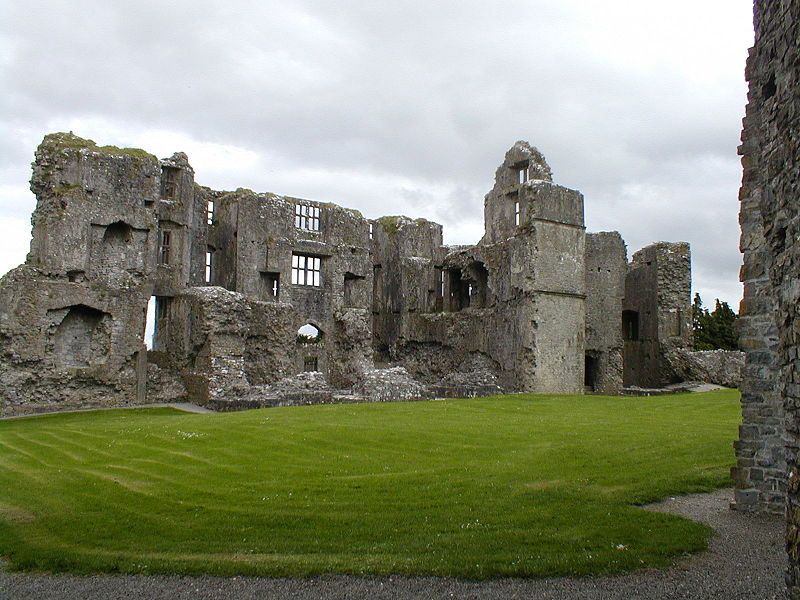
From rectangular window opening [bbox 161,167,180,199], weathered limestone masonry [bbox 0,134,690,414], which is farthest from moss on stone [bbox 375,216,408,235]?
rectangular window opening [bbox 161,167,180,199]

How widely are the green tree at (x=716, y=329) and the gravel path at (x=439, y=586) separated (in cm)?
3966

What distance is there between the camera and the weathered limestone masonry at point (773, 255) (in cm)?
470

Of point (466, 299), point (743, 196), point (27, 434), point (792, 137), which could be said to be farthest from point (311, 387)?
point (792, 137)

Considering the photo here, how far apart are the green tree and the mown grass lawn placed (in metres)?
30.9

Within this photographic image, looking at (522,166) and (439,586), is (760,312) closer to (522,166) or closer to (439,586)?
(439,586)

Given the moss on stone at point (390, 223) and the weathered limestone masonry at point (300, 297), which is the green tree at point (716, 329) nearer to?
the weathered limestone masonry at point (300, 297)

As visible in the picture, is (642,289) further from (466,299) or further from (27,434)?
(27,434)

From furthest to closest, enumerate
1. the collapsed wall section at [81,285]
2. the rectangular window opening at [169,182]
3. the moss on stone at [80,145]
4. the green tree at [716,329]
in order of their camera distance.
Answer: the green tree at [716,329] → the rectangular window opening at [169,182] → the moss on stone at [80,145] → the collapsed wall section at [81,285]

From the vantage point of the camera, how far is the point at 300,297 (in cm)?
3272

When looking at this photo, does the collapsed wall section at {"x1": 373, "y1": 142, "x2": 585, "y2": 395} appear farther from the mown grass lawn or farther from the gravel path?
the gravel path

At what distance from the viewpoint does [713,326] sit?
4419 cm

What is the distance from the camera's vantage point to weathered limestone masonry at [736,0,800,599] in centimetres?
470

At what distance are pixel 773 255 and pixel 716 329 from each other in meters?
41.5

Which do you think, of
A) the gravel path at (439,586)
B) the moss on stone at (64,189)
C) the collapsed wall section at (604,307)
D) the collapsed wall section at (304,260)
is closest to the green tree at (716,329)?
the collapsed wall section at (604,307)
